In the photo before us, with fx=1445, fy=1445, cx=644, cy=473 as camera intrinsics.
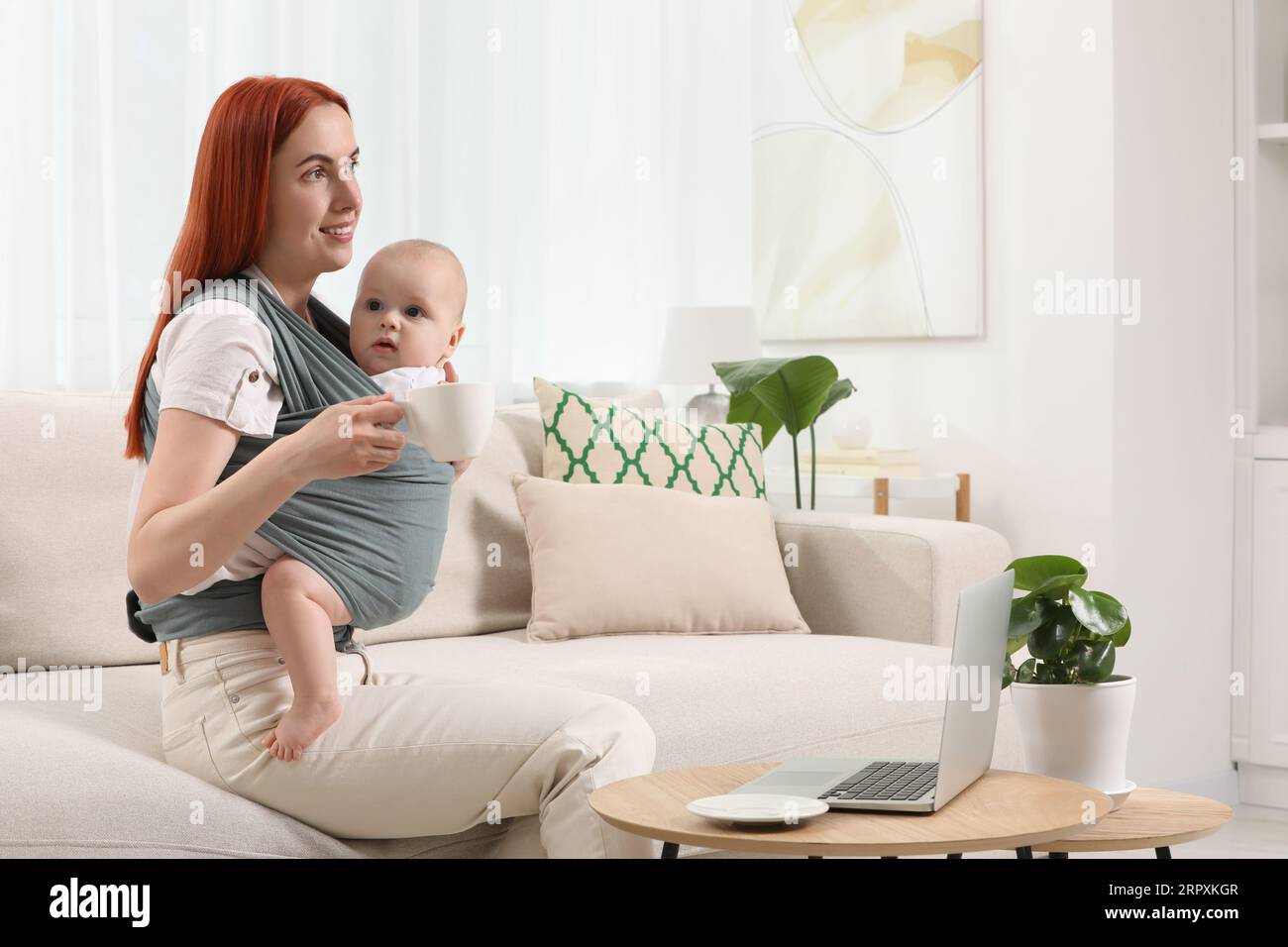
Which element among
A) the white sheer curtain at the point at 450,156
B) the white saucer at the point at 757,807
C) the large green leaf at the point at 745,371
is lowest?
the white saucer at the point at 757,807

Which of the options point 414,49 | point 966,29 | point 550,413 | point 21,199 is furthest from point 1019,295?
point 21,199

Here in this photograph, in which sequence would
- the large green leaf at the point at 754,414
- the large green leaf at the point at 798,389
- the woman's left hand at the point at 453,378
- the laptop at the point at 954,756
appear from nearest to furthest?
the laptop at the point at 954,756, the woman's left hand at the point at 453,378, the large green leaf at the point at 798,389, the large green leaf at the point at 754,414

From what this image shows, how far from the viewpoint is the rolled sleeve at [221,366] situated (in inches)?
57.2

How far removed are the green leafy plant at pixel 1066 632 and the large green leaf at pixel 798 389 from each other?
1552mm

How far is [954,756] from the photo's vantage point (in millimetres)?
1397

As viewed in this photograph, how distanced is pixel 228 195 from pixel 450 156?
198 centimetres

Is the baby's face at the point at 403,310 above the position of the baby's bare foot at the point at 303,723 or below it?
above

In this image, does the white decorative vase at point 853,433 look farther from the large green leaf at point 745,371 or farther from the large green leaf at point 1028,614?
the large green leaf at point 1028,614

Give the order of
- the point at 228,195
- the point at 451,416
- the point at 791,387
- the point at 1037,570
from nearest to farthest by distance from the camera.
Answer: the point at 451,416 < the point at 228,195 < the point at 1037,570 < the point at 791,387

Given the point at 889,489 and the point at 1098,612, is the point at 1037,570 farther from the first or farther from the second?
the point at 889,489

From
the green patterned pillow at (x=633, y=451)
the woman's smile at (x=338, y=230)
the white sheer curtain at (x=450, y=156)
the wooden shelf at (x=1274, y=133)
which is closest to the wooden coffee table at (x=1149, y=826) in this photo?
the woman's smile at (x=338, y=230)

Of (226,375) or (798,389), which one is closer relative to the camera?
(226,375)

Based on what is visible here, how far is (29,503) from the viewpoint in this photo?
2197 millimetres

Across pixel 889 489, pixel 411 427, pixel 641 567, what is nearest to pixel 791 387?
pixel 889 489
